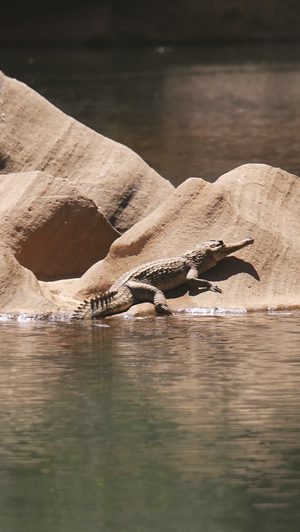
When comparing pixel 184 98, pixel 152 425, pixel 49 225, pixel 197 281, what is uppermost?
pixel 184 98

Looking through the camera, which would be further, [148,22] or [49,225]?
[148,22]

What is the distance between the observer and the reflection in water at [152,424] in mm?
8367

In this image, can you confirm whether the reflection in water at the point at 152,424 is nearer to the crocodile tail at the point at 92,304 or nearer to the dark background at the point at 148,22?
the crocodile tail at the point at 92,304

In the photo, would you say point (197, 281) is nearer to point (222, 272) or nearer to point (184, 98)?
point (222, 272)

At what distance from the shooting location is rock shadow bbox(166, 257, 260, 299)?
13477 mm

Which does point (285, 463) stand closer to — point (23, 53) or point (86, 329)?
point (86, 329)

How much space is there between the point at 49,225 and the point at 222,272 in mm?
1404

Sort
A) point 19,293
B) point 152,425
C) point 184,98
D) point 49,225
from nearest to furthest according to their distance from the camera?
point 152,425 → point 19,293 → point 49,225 → point 184,98

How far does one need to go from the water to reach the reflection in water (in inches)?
350

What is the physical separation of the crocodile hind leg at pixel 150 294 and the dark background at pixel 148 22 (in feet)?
92.2

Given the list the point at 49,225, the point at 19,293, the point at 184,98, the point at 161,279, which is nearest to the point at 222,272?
the point at 161,279

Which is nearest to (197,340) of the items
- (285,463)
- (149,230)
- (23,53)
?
(149,230)

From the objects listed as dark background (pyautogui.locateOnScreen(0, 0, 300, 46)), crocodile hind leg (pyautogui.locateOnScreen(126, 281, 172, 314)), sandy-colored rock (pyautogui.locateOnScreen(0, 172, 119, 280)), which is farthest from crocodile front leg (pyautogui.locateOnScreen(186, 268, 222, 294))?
dark background (pyautogui.locateOnScreen(0, 0, 300, 46))

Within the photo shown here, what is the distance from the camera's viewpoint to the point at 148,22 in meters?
42.4
